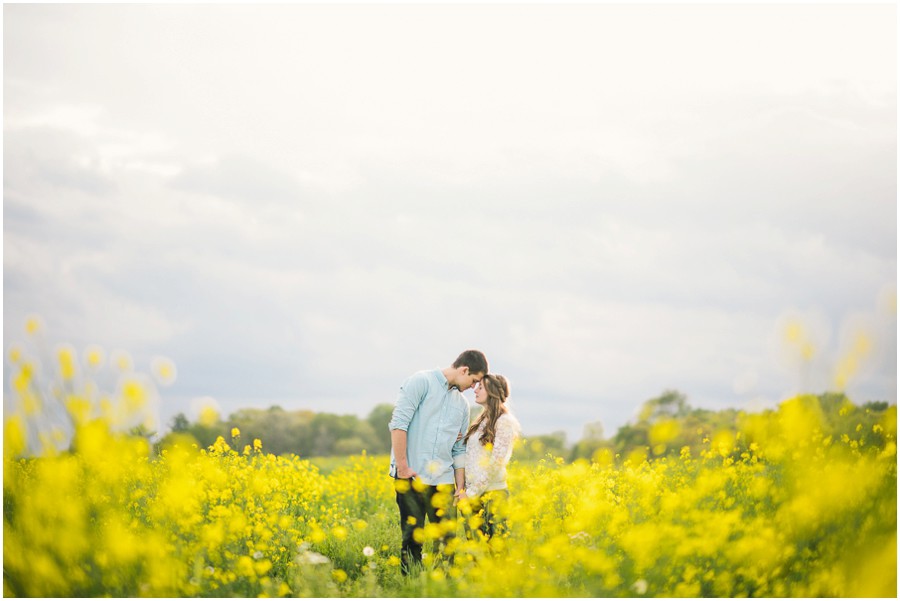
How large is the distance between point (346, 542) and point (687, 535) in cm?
291

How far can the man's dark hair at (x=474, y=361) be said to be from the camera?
5.61m

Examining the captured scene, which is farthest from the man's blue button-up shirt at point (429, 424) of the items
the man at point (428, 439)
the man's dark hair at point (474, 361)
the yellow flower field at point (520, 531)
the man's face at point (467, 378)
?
the yellow flower field at point (520, 531)

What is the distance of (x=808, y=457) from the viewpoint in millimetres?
5988

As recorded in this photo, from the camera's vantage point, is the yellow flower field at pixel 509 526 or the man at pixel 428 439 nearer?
the yellow flower field at pixel 509 526

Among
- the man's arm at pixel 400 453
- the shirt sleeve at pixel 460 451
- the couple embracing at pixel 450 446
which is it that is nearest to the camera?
the man's arm at pixel 400 453

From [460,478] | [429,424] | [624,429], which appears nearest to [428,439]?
[429,424]

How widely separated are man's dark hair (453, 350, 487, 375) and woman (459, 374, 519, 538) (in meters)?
0.12

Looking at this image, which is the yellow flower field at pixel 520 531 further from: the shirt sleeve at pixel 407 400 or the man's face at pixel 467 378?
the man's face at pixel 467 378

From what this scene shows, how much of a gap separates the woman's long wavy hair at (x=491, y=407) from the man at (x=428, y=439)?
10cm

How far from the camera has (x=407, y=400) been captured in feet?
18.3

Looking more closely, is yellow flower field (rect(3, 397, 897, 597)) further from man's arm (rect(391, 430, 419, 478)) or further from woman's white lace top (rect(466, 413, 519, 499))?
man's arm (rect(391, 430, 419, 478))

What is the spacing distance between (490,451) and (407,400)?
2.39 ft

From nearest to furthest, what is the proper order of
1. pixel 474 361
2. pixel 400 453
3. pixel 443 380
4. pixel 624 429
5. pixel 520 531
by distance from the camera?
1. pixel 520 531
2. pixel 400 453
3. pixel 474 361
4. pixel 443 380
5. pixel 624 429

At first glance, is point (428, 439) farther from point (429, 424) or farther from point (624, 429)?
point (624, 429)
